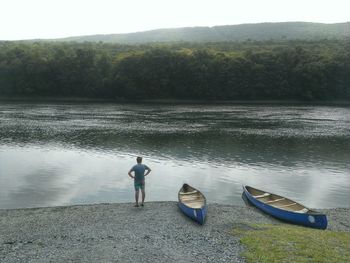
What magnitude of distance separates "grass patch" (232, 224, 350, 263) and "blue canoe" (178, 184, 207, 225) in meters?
2.25

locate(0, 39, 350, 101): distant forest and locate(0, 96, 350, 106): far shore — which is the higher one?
locate(0, 39, 350, 101): distant forest

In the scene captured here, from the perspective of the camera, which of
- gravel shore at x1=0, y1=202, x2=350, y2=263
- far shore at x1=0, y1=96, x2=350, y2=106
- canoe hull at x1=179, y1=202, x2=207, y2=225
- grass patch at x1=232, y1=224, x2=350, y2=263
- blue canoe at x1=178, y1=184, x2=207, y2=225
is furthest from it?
far shore at x1=0, y1=96, x2=350, y2=106

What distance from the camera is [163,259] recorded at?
653 inches

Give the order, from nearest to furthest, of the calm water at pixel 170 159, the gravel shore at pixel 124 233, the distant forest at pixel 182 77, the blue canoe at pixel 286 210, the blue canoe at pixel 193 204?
the gravel shore at pixel 124 233 → the blue canoe at pixel 193 204 → the blue canoe at pixel 286 210 → the calm water at pixel 170 159 → the distant forest at pixel 182 77

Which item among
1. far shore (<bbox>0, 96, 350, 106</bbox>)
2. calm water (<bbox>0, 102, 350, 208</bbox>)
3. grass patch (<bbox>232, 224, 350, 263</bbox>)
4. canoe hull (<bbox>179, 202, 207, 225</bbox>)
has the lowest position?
far shore (<bbox>0, 96, 350, 106</bbox>)

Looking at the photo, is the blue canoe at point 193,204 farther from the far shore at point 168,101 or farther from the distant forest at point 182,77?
the distant forest at point 182,77

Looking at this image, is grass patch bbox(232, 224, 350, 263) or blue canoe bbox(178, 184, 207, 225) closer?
grass patch bbox(232, 224, 350, 263)

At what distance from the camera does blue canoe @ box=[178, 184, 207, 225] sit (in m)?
22.5

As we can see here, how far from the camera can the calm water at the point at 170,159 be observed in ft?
108

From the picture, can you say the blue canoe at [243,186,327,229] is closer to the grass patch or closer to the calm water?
the grass patch

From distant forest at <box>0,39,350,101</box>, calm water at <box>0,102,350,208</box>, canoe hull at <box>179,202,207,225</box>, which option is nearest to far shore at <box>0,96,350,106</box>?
distant forest at <box>0,39,350,101</box>

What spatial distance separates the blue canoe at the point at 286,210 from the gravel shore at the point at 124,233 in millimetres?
620

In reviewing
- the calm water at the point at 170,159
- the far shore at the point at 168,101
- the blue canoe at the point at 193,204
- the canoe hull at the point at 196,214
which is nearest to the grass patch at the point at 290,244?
the canoe hull at the point at 196,214

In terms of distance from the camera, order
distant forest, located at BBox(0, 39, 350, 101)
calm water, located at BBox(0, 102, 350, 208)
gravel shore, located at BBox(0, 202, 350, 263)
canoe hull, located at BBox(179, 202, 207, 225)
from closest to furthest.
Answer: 1. gravel shore, located at BBox(0, 202, 350, 263)
2. canoe hull, located at BBox(179, 202, 207, 225)
3. calm water, located at BBox(0, 102, 350, 208)
4. distant forest, located at BBox(0, 39, 350, 101)
